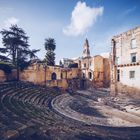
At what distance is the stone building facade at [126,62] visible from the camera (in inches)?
1033

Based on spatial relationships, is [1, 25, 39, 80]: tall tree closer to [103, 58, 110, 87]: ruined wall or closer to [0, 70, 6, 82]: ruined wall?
[0, 70, 6, 82]: ruined wall

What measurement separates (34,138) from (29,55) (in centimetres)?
2683

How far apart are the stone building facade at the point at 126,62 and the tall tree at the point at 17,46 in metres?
18.9

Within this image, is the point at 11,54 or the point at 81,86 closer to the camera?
the point at 11,54

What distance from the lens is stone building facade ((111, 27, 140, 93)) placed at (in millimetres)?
26250

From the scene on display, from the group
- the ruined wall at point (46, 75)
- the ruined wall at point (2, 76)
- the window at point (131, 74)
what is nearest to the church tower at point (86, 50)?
the ruined wall at point (46, 75)

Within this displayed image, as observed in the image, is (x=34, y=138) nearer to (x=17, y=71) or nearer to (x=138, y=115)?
(x=138, y=115)

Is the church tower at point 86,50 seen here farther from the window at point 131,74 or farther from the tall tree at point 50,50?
the window at point 131,74

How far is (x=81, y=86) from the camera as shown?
41.5m

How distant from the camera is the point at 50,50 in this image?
4469 centimetres

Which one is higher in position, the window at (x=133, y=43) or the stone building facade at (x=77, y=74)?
the window at (x=133, y=43)

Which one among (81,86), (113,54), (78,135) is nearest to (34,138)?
(78,135)

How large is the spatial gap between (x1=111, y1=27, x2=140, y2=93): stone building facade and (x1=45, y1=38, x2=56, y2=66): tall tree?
764 inches

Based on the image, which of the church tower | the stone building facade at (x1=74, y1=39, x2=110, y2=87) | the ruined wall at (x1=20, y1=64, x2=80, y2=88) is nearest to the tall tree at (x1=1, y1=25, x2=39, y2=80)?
the ruined wall at (x1=20, y1=64, x2=80, y2=88)
